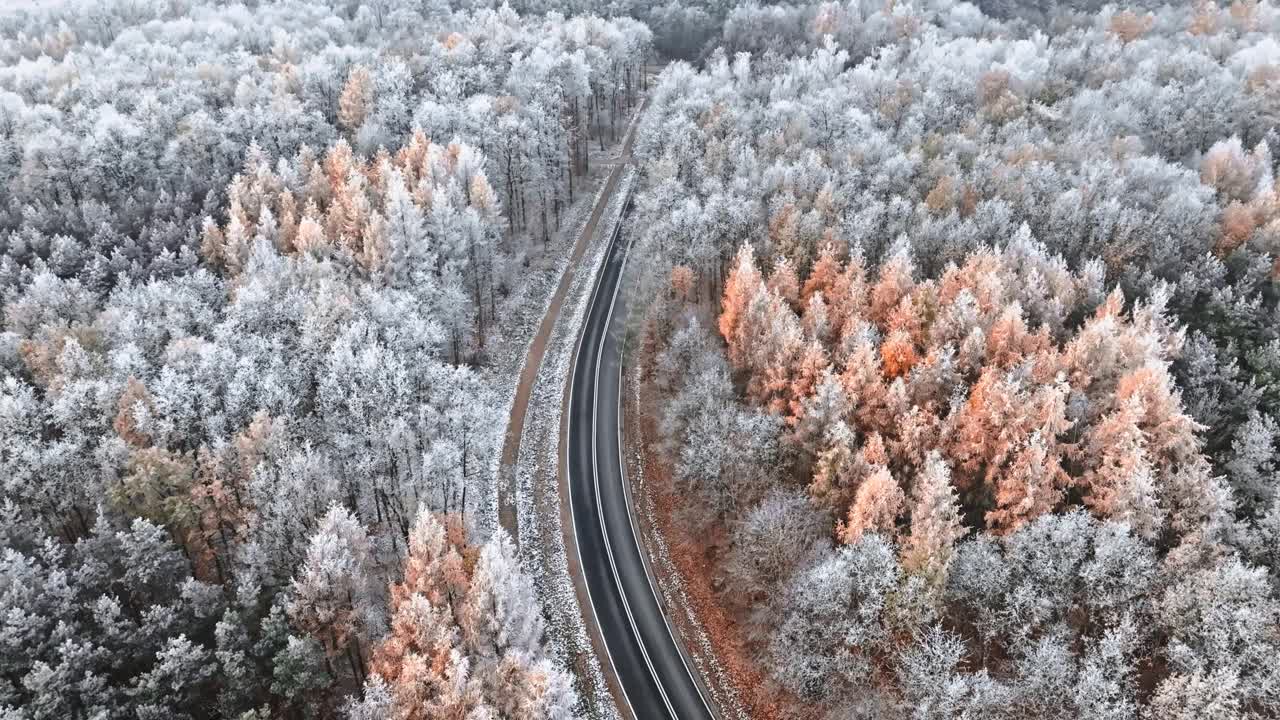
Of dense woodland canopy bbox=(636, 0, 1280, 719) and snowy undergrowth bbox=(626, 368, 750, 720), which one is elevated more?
dense woodland canopy bbox=(636, 0, 1280, 719)

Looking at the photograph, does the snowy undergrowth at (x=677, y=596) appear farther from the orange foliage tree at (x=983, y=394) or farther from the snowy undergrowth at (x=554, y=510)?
the orange foliage tree at (x=983, y=394)

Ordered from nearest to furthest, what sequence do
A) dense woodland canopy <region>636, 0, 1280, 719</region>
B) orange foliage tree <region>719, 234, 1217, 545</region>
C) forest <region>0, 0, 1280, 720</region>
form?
forest <region>0, 0, 1280, 720</region>
dense woodland canopy <region>636, 0, 1280, 719</region>
orange foliage tree <region>719, 234, 1217, 545</region>

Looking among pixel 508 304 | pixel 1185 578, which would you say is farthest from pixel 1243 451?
pixel 508 304

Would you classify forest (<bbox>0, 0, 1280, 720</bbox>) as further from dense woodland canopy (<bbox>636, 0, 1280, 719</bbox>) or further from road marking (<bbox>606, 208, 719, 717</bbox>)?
road marking (<bbox>606, 208, 719, 717</bbox>)

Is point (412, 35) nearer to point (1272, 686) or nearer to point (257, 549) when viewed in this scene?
point (257, 549)

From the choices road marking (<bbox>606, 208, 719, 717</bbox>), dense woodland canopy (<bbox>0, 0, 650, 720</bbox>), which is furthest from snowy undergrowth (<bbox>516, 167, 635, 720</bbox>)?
road marking (<bbox>606, 208, 719, 717</bbox>)

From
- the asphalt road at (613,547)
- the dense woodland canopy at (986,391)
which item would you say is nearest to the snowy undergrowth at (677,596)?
the asphalt road at (613,547)
